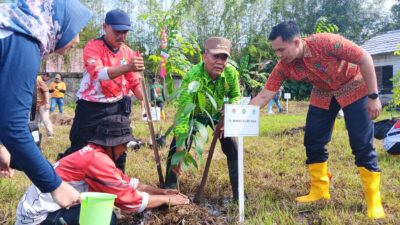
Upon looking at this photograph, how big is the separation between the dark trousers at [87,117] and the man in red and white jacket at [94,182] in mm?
584

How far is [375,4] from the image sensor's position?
33812mm

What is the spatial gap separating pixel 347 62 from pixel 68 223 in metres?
2.50

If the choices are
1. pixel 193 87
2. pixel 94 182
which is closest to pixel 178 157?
pixel 193 87

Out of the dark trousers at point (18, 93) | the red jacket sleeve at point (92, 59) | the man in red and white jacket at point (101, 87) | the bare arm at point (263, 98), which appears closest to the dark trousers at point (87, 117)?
the man in red and white jacket at point (101, 87)

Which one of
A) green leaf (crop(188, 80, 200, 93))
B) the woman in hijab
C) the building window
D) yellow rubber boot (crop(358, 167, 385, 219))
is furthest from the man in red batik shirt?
the building window

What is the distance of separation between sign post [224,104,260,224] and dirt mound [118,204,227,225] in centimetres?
25

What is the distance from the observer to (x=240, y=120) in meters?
2.85

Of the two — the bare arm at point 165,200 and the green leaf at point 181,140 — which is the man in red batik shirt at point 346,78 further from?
the bare arm at point 165,200

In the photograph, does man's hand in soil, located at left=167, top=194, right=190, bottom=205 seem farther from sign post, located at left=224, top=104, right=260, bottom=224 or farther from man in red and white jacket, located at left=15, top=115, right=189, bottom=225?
sign post, located at left=224, top=104, right=260, bottom=224

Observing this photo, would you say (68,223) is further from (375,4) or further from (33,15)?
(375,4)

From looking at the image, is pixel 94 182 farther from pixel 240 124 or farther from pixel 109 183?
pixel 240 124

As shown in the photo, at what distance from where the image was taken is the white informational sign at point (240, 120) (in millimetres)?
2752

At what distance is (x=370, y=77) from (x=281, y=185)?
1.60 metres

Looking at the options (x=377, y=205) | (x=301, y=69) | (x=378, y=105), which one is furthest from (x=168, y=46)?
(x=377, y=205)
